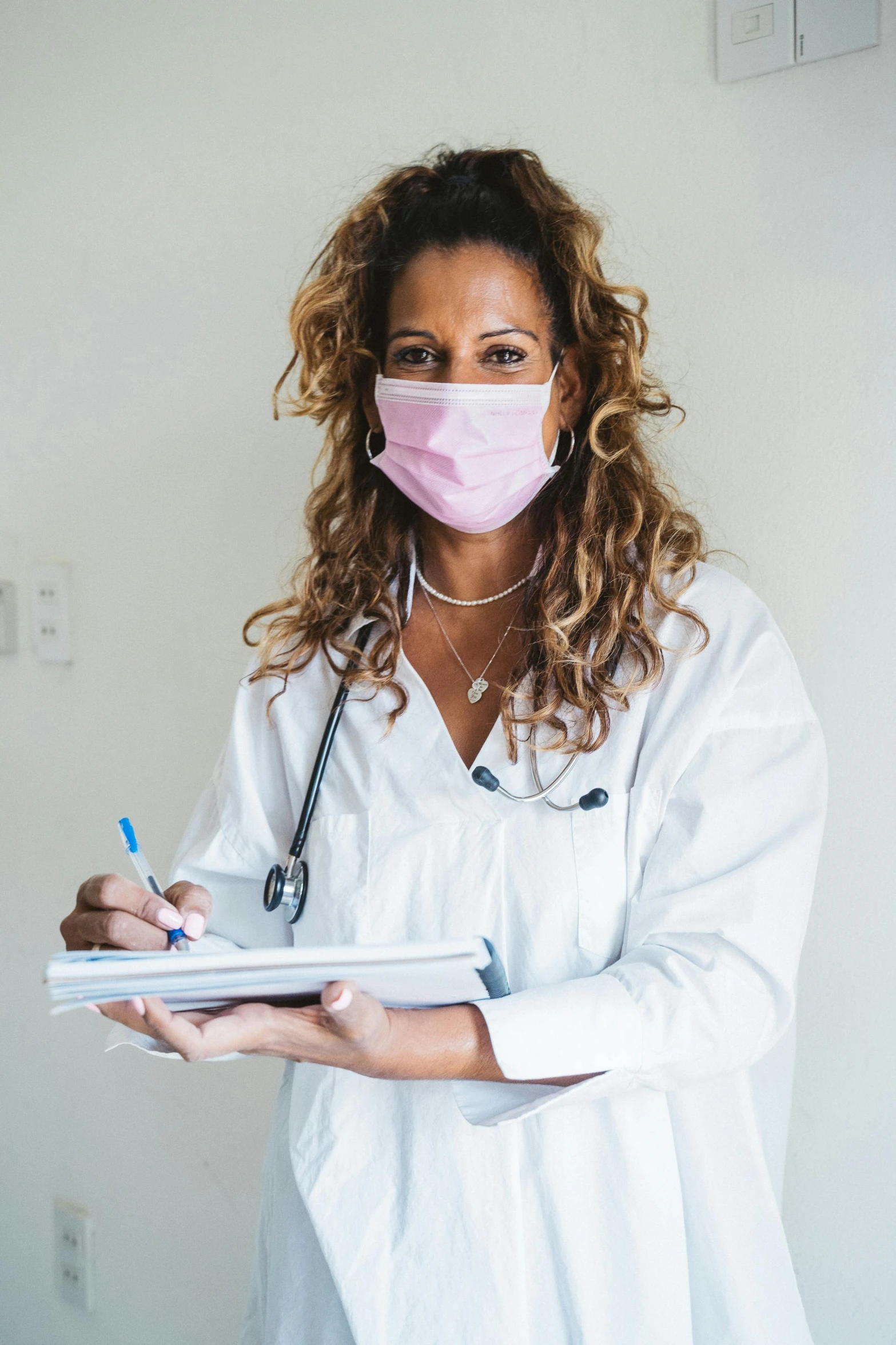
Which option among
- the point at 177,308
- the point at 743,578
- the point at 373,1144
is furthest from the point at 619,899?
the point at 177,308

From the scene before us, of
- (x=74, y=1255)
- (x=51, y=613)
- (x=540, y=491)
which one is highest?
(x=540, y=491)

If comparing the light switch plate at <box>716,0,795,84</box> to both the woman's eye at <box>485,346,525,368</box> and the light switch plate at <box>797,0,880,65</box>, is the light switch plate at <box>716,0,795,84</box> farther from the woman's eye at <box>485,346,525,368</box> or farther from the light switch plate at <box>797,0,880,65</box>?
the woman's eye at <box>485,346,525,368</box>

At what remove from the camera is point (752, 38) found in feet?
3.80

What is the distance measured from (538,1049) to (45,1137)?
141 cm

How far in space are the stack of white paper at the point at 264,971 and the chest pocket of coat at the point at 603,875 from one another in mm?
196

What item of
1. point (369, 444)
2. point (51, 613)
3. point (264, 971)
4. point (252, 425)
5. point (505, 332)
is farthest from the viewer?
point (51, 613)

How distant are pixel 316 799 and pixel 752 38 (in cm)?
→ 95

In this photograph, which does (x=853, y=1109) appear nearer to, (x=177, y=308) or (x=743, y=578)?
(x=743, y=578)

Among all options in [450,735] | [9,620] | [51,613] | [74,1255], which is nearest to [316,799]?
[450,735]

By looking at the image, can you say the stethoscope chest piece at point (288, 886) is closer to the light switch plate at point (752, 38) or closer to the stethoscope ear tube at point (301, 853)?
the stethoscope ear tube at point (301, 853)

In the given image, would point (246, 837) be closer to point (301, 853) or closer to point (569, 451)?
point (301, 853)

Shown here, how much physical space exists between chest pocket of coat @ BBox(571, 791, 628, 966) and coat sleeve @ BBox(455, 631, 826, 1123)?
15 millimetres

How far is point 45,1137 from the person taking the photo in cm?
187

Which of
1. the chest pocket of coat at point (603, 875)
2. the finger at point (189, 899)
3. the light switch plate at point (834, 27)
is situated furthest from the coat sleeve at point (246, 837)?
the light switch plate at point (834, 27)
